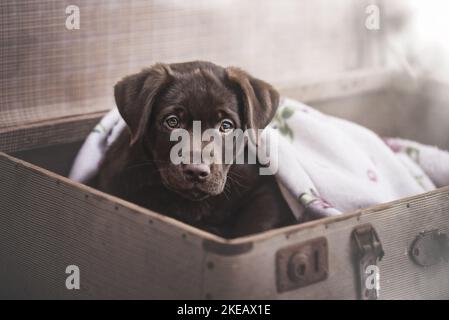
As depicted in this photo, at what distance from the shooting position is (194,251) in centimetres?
150

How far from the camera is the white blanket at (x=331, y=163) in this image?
6.82 ft

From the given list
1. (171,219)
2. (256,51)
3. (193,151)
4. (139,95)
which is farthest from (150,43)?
(171,219)

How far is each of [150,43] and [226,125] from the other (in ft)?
3.11

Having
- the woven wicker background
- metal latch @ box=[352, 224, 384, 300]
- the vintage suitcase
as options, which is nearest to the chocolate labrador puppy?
the vintage suitcase

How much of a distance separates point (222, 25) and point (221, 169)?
4.09 ft

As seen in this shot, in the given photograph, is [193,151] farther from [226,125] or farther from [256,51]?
[256,51]

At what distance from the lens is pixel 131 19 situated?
2.70 metres

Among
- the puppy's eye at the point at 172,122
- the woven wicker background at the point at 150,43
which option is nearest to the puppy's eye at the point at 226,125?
the puppy's eye at the point at 172,122

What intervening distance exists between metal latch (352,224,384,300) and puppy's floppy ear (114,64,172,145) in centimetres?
62

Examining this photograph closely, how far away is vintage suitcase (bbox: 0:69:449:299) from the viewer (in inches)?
59.4

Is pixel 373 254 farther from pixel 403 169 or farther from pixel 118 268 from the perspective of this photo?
pixel 403 169

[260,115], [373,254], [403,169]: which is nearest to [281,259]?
[373,254]

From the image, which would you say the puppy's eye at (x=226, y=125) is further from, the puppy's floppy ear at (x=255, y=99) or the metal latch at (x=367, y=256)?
the metal latch at (x=367, y=256)

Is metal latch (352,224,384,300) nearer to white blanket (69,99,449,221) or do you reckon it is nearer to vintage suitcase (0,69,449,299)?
vintage suitcase (0,69,449,299)
